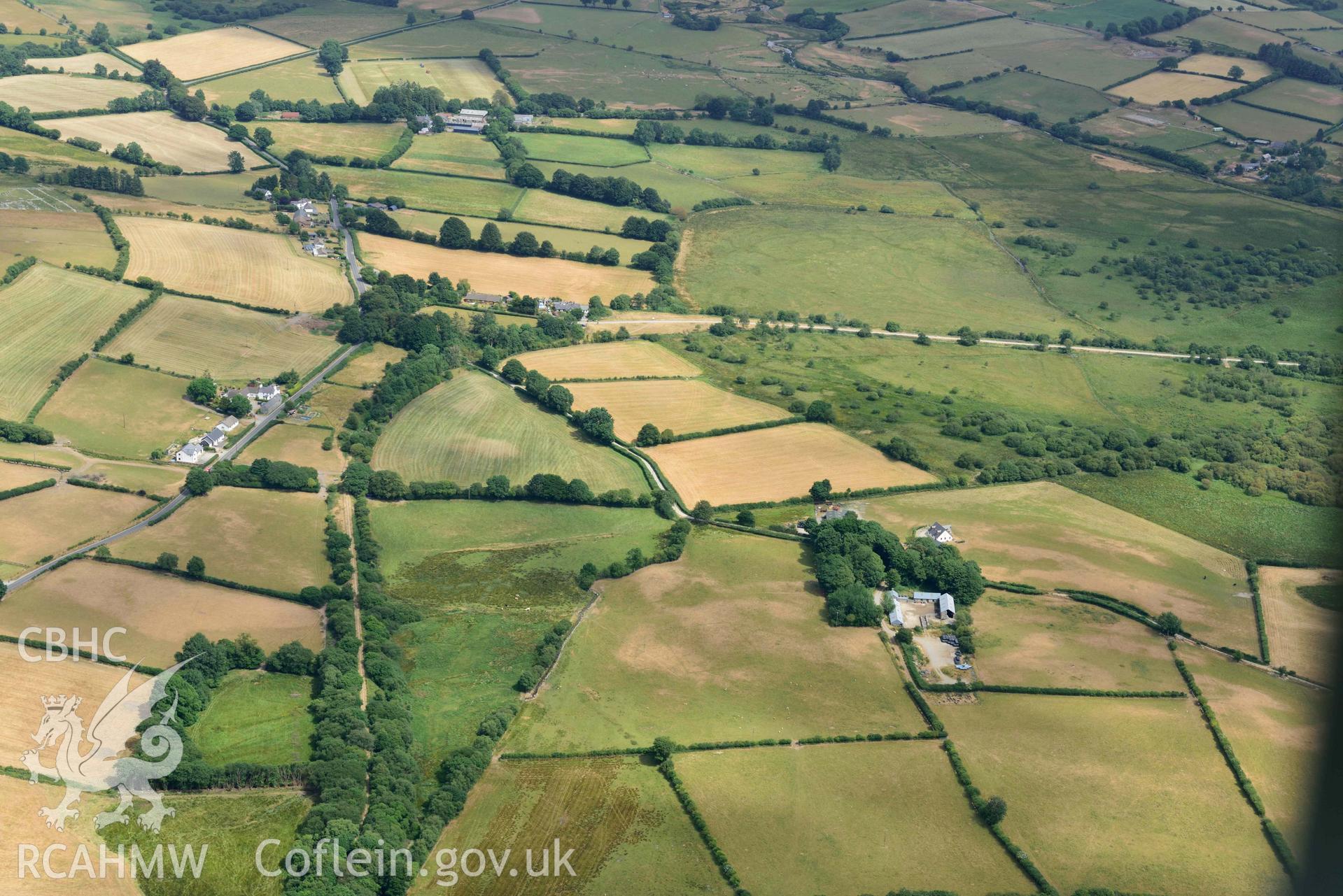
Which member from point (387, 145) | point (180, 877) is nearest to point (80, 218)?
point (387, 145)

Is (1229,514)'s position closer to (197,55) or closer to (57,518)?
(57,518)

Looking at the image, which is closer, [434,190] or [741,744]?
[741,744]

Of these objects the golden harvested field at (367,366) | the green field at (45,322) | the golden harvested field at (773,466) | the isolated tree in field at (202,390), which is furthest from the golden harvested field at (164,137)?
the golden harvested field at (773,466)

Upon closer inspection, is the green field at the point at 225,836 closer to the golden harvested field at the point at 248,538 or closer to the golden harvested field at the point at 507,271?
the golden harvested field at the point at 248,538

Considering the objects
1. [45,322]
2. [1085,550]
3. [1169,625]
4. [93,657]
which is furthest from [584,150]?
[93,657]

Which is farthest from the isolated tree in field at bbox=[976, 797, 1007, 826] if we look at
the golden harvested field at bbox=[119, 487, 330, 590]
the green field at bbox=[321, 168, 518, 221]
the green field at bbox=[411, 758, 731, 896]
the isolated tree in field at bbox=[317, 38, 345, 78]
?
the isolated tree in field at bbox=[317, 38, 345, 78]

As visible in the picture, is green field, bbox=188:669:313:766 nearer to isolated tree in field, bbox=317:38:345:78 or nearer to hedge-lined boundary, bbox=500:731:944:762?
hedge-lined boundary, bbox=500:731:944:762
